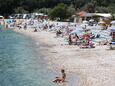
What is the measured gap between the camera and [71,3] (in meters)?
121

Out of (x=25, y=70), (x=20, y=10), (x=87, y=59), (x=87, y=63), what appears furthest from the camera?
(x=20, y=10)

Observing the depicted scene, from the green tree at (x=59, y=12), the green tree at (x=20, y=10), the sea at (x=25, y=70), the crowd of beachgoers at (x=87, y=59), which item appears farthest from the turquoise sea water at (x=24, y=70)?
the green tree at (x=20, y=10)

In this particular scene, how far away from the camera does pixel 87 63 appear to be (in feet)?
98.8

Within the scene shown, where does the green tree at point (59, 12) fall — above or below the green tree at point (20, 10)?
above

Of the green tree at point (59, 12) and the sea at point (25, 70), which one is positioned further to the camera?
the green tree at point (59, 12)

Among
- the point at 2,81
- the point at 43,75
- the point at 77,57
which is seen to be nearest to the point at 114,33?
the point at 77,57

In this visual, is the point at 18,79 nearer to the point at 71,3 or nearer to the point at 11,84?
the point at 11,84

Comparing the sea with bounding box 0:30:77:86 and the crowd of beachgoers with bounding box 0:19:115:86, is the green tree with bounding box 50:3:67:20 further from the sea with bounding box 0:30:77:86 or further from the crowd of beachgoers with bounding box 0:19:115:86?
the sea with bounding box 0:30:77:86

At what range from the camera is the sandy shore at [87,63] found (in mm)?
24078

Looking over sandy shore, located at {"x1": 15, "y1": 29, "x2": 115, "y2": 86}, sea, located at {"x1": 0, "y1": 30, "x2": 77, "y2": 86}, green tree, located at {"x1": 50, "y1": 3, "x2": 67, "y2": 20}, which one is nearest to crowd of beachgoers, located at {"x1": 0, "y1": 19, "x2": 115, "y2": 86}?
sandy shore, located at {"x1": 15, "y1": 29, "x2": 115, "y2": 86}

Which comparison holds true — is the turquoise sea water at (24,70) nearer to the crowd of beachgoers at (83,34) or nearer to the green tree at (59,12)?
the crowd of beachgoers at (83,34)

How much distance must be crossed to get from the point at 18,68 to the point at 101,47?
39.4ft

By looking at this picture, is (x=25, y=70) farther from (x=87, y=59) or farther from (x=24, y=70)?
(x=87, y=59)

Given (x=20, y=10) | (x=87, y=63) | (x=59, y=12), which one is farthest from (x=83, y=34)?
(x=20, y=10)
